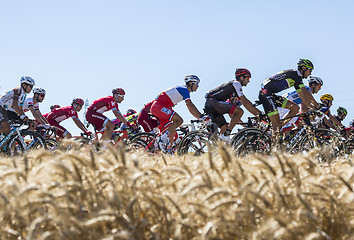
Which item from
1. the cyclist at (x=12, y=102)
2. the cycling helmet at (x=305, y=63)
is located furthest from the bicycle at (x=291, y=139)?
the cyclist at (x=12, y=102)

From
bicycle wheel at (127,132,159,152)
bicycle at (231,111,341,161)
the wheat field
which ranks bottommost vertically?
the wheat field

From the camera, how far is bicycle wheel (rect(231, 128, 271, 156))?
33.6 feet

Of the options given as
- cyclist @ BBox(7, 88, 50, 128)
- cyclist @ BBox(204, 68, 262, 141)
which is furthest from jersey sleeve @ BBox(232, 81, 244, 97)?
cyclist @ BBox(7, 88, 50, 128)

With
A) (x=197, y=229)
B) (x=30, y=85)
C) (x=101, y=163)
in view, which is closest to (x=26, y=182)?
(x=101, y=163)

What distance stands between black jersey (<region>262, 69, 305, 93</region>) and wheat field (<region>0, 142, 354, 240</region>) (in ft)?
27.5

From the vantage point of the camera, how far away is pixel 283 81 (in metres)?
11.2

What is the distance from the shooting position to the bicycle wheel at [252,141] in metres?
10.2

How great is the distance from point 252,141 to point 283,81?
1.96 metres

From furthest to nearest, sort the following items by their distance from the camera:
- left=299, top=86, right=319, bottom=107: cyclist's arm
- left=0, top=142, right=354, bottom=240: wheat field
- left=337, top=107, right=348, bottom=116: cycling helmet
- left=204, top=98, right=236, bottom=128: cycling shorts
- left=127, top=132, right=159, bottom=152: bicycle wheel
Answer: left=337, top=107, right=348, bottom=116: cycling helmet → left=127, top=132, right=159, bottom=152: bicycle wheel → left=204, top=98, right=236, bottom=128: cycling shorts → left=299, top=86, right=319, bottom=107: cyclist's arm → left=0, top=142, right=354, bottom=240: wheat field

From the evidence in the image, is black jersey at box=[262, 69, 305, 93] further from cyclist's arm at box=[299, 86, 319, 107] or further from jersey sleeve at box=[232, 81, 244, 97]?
jersey sleeve at box=[232, 81, 244, 97]

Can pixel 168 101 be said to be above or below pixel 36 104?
below

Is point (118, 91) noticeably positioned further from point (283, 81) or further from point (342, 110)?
point (342, 110)

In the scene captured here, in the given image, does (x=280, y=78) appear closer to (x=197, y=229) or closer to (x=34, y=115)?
(x=34, y=115)

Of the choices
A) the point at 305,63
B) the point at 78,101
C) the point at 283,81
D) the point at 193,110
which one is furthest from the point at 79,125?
the point at 305,63
